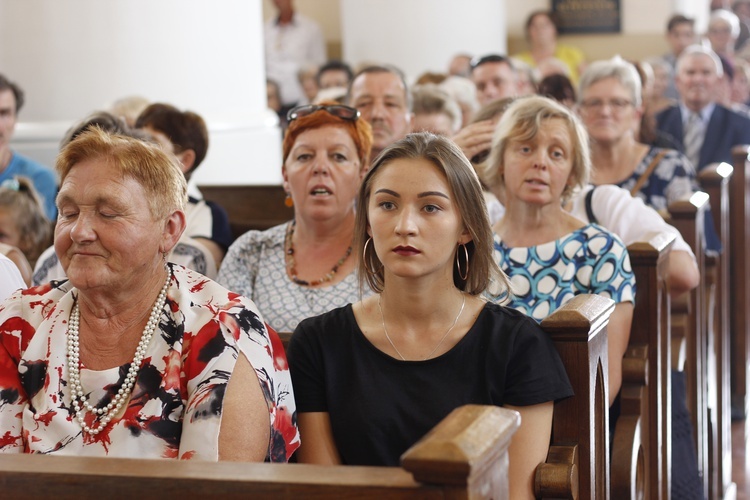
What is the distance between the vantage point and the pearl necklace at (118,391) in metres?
1.88

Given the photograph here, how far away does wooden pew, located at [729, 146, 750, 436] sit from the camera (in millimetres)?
4852

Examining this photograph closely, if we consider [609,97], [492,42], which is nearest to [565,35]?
[492,42]

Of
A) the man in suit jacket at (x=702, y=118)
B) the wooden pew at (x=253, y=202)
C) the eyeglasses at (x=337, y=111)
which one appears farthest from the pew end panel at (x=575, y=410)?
the man in suit jacket at (x=702, y=118)

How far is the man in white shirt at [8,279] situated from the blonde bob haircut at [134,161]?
493 mm

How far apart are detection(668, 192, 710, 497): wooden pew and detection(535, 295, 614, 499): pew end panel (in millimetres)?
1227

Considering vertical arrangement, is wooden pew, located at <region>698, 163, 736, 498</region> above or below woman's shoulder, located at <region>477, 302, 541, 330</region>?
below

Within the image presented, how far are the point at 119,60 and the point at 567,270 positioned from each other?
2565 millimetres

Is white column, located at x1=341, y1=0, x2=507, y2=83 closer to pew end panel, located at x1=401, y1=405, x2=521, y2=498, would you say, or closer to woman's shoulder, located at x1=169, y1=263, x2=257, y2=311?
woman's shoulder, located at x1=169, y1=263, x2=257, y2=311

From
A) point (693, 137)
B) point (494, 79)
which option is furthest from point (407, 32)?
point (494, 79)

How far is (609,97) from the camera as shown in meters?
4.20

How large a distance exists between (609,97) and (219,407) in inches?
109

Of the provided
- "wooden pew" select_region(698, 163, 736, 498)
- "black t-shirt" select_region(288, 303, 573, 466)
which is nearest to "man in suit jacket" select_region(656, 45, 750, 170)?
"wooden pew" select_region(698, 163, 736, 498)

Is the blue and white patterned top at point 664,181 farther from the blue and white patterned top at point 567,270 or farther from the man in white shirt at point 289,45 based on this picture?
the man in white shirt at point 289,45

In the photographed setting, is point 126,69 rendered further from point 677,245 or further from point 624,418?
point 624,418
